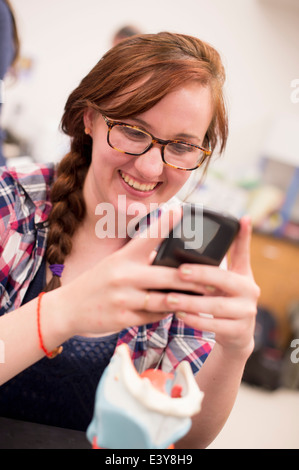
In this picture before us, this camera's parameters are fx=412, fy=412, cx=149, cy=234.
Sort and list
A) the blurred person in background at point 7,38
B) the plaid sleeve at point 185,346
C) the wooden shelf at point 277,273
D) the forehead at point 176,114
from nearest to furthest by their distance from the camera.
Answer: the forehead at point 176,114 < the plaid sleeve at point 185,346 < the blurred person in background at point 7,38 < the wooden shelf at point 277,273

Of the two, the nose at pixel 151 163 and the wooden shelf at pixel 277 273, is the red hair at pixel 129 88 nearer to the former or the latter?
the nose at pixel 151 163

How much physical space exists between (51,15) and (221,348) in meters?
3.27

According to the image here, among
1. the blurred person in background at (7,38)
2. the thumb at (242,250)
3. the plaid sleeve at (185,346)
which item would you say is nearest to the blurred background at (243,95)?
the blurred person in background at (7,38)

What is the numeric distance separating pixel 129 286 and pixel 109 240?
54 cm

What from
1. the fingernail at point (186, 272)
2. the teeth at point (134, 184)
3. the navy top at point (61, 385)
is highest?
the fingernail at point (186, 272)

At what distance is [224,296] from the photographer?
57 cm

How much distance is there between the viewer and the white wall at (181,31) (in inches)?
122

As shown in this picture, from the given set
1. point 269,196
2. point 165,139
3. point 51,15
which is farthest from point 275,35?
point 165,139

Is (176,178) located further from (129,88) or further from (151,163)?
(129,88)

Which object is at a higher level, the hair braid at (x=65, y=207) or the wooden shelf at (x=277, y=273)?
the hair braid at (x=65, y=207)

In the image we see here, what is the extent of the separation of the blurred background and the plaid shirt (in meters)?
2.04

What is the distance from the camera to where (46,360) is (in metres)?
0.92

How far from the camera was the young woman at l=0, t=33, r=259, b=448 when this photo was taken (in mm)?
574
